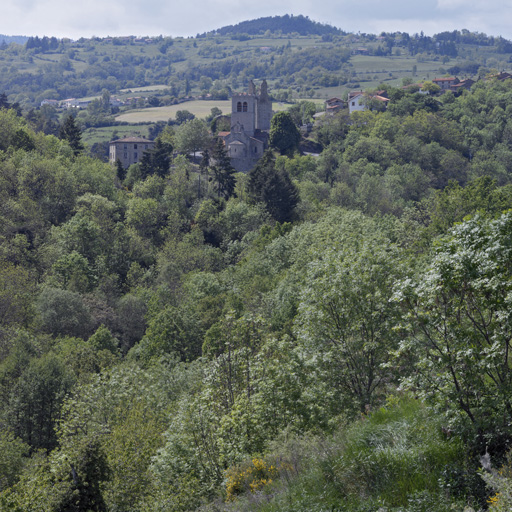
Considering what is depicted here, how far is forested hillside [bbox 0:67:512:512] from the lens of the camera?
33.2ft

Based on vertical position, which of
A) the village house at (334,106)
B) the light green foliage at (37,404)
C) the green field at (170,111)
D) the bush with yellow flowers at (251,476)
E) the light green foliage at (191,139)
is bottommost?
the light green foliage at (37,404)

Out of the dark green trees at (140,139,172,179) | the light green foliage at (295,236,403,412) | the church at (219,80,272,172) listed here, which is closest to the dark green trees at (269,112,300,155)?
the church at (219,80,272,172)

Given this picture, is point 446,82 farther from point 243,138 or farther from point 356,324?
point 356,324

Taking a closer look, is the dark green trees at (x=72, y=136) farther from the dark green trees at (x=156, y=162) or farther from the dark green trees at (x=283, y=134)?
the dark green trees at (x=283, y=134)

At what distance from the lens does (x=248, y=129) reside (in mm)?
92750

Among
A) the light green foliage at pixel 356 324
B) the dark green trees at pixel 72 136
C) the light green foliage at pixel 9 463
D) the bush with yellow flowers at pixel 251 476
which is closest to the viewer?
the bush with yellow flowers at pixel 251 476

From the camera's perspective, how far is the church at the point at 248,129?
8512 centimetres

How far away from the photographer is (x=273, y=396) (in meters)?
14.8

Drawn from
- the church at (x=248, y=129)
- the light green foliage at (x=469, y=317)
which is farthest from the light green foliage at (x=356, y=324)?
the church at (x=248, y=129)

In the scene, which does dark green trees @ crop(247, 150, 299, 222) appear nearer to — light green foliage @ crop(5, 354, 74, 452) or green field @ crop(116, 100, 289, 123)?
light green foliage @ crop(5, 354, 74, 452)

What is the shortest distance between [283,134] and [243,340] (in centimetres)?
7314

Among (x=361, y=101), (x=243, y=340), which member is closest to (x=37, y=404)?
(x=243, y=340)

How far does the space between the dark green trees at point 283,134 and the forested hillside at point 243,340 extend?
979cm

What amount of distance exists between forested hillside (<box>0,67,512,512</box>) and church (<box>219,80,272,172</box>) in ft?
22.4
